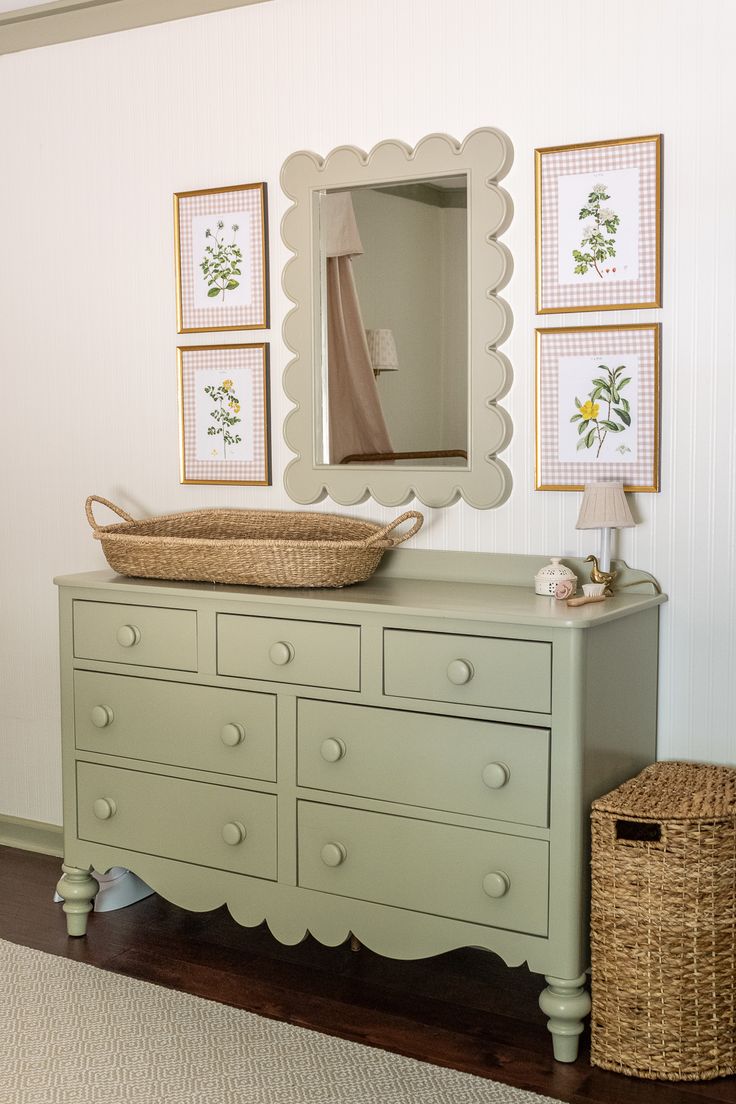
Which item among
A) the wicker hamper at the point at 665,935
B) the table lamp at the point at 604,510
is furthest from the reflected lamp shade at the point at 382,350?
the wicker hamper at the point at 665,935

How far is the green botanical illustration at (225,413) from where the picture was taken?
Answer: 310 centimetres

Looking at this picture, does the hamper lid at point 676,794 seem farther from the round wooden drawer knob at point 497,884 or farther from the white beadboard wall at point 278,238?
the round wooden drawer knob at point 497,884

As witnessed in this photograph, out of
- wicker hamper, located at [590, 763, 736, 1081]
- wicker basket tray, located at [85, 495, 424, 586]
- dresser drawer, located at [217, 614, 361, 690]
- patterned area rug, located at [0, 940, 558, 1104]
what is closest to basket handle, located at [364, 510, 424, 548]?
wicker basket tray, located at [85, 495, 424, 586]

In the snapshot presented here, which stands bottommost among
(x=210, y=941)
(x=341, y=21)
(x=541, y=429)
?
(x=210, y=941)

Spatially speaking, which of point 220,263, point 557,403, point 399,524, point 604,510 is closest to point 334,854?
point 399,524

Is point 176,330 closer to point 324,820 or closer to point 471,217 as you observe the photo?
point 471,217

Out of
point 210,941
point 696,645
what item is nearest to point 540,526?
point 696,645

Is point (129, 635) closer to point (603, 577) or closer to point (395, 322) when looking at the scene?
point (395, 322)

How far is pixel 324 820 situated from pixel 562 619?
2.32 feet

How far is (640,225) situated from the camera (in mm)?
2520

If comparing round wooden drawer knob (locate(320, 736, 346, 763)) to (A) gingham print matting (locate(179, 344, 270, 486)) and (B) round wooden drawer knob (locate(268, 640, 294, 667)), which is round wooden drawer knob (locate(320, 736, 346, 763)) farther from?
(A) gingham print matting (locate(179, 344, 270, 486))

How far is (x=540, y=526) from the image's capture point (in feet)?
8.84

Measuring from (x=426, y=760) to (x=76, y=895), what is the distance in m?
1.07

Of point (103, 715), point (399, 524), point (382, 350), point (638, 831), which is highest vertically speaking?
point (382, 350)
